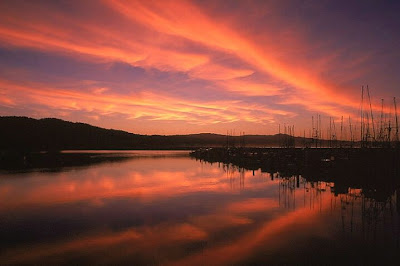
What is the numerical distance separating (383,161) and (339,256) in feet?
96.3

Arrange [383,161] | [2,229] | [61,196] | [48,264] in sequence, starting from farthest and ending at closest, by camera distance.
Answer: [383,161] < [61,196] < [2,229] < [48,264]

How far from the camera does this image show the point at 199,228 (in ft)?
65.2

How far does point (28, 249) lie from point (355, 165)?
126 ft

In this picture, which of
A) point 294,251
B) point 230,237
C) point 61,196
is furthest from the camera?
point 61,196

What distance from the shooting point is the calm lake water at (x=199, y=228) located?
48.2 feet

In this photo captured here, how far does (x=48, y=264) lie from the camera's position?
1375 centimetres

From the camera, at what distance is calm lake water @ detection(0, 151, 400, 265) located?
14688mm

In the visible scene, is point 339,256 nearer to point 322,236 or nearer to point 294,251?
point 294,251

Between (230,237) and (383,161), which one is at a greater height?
(383,161)

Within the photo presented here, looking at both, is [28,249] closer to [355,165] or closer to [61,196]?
[61,196]

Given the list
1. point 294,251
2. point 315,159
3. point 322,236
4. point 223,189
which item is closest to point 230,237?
point 294,251

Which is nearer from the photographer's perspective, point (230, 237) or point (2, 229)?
point (230, 237)

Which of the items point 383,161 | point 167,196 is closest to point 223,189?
point 167,196

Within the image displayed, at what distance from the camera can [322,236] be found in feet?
58.4
